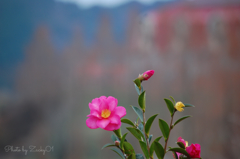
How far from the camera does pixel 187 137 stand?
190 centimetres

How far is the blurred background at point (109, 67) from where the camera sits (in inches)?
65.9

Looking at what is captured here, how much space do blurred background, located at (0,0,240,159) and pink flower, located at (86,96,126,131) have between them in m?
1.26

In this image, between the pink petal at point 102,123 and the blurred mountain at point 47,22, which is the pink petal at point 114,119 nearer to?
the pink petal at point 102,123

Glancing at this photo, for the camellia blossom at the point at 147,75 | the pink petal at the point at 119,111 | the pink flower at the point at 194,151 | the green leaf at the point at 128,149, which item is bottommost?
the pink flower at the point at 194,151

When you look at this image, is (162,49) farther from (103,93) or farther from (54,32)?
(54,32)

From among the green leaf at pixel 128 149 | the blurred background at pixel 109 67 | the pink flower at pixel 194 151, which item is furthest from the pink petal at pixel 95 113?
the blurred background at pixel 109 67

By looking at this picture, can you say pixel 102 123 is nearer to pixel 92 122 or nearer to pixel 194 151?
pixel 92 122

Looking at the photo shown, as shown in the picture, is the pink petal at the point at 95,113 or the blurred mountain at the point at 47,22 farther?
the blurred mountain at the point at 47,22

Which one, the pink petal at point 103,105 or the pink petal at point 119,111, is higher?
the pink petal at point 103,105

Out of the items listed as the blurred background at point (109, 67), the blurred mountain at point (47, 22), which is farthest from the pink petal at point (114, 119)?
the blurred mountain at point (47, 22)

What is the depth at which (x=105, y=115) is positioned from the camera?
0.52 metres

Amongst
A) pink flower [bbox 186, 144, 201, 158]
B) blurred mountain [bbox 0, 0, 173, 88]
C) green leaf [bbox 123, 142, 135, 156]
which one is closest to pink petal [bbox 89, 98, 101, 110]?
green leaf [bbox 123, 142, 135, 156]

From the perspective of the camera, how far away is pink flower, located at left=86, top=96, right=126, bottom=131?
0.50m

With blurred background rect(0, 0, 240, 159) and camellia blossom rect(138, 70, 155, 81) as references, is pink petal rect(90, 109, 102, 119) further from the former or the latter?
blurred background rect(0, 0, 240, 159)
